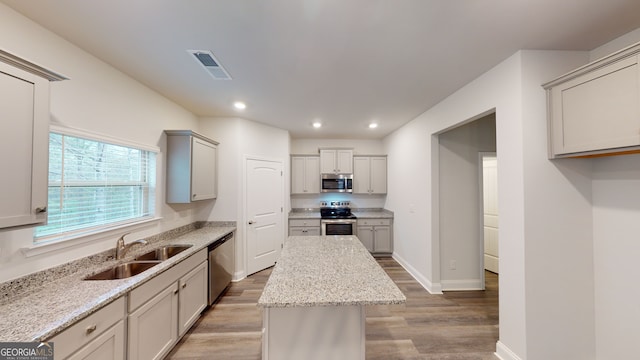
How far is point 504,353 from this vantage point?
198cm

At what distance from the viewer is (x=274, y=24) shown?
1.53 metres

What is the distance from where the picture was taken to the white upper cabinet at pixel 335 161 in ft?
16.5

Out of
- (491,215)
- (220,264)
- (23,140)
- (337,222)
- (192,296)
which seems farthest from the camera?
(337,222)

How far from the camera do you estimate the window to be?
5.53 feet

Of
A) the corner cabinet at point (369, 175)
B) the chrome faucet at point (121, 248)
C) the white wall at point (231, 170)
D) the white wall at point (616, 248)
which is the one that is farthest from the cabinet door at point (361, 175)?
the chrome faucet at point (121, 248)

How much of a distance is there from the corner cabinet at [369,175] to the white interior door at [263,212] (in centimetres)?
176

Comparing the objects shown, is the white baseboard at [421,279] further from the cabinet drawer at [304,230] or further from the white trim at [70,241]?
the white trim at [70,241]

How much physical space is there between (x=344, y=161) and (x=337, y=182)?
1.65 feet

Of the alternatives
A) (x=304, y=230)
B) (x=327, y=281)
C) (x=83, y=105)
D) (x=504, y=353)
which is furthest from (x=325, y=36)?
(x=304, y=230)

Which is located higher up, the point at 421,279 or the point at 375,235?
the point at 375,235

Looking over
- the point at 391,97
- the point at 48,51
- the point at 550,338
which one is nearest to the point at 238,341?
the point at 550,338

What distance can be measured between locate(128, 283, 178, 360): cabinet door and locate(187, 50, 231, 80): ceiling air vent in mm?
2043

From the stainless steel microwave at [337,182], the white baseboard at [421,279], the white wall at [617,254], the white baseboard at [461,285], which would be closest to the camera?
the white wall at [617,254]

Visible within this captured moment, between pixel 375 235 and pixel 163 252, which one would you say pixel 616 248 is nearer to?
pixel 375 235
